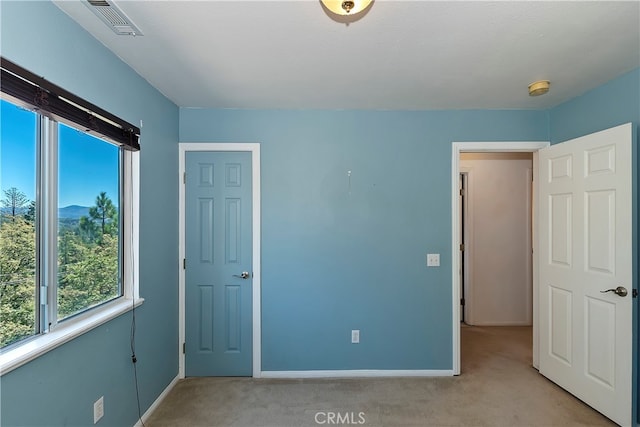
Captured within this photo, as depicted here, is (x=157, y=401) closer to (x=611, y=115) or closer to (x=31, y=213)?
(x=31, y=213)

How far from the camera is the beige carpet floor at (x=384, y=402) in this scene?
6.87 feet

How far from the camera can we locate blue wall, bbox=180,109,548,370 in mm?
2715

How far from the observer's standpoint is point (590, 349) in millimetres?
2168

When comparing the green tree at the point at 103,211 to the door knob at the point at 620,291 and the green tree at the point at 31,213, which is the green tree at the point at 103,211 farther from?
the door knob at the point at 620,291

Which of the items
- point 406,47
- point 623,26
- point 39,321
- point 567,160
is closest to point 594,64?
point 623,26

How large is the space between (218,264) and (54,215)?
1.38m

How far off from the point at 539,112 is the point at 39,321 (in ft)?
13.1

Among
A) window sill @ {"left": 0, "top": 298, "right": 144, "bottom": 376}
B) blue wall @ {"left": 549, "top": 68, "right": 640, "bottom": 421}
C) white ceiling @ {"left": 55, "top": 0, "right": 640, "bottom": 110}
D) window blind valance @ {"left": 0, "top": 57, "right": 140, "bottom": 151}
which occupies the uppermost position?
white ceiling @ {"left": 55, "top": 0, "right": 640, "bottom": 110}

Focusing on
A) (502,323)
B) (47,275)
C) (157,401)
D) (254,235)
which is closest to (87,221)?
(47,275)

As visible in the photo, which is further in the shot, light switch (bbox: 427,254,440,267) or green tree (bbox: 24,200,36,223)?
light switch (bbox: 427,254,440,267)

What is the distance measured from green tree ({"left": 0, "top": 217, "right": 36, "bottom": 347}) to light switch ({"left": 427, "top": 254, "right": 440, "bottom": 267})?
2759 millimetres

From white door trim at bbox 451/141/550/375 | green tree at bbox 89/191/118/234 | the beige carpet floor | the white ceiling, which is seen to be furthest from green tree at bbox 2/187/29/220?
white door trim at bbox 451/141/550/375

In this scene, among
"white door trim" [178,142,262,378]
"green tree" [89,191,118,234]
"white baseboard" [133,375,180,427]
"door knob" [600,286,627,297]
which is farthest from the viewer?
"white door trim" [178,142,262,378]

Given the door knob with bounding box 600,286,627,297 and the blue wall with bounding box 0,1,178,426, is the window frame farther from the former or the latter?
the door knob with bounding box 600,286,627,297
